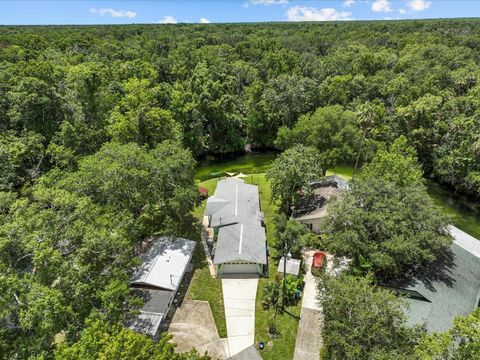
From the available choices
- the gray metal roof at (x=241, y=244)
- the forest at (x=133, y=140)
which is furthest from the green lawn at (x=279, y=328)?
the forest at (x=133, y=140)

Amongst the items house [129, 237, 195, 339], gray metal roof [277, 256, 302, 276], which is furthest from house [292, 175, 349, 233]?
house [129, 237, 195, 339]

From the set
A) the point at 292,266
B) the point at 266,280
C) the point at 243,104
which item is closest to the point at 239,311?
the point at 266,280

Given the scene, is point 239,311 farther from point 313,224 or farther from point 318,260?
point 313,224

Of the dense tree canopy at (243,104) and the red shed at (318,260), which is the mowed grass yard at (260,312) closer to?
the red shed at (318,260)

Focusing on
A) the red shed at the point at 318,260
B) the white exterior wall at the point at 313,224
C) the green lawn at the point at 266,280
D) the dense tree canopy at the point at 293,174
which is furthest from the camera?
the dense tree canopy at the point at 293,174

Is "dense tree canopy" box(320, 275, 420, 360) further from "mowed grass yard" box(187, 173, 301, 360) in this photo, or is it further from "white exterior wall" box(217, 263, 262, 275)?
"white exterior wall" box(217, 263, 262, 275)
